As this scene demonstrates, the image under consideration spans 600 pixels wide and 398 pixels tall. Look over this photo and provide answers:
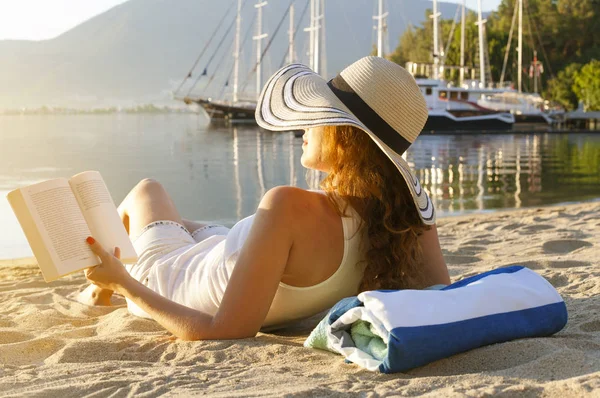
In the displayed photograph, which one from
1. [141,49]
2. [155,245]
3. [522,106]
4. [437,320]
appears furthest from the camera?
[141,49]

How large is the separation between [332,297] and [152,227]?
76 cm

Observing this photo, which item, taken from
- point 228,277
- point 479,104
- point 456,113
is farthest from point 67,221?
point 479,104

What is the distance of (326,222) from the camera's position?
1.92m

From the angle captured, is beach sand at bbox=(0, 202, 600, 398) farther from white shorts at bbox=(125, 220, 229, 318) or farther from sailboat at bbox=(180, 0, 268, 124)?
sailboat at bbox=(180, 0, 268, 124)

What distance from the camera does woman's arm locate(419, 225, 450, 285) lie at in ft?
7.10

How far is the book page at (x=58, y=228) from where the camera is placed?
1928 millimetres

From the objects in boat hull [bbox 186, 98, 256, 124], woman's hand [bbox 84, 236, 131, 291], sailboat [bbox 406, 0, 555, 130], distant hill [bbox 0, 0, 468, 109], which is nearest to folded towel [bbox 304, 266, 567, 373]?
woman's hand [bbox 84, 236, 131, 291]

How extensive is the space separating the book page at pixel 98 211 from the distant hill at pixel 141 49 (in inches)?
4756

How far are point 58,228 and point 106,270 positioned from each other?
17 cm

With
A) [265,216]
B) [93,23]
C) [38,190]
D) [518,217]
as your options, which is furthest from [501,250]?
[93,23]

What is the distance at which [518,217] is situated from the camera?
5535mm

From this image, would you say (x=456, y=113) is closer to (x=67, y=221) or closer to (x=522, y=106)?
(x=522, y=106)

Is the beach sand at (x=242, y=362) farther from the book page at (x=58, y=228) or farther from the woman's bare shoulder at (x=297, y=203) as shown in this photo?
the woman's bare shoulder at (x=297, y=203)

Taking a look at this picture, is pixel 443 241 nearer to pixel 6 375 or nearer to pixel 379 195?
pixel 379 195
